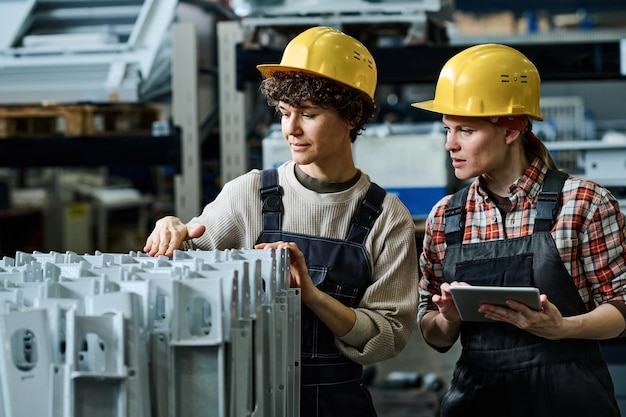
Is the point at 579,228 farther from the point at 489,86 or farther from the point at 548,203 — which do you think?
the point at 489,86

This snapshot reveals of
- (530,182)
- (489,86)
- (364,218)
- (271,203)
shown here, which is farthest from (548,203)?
(271,203)

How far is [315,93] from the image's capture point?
2205 millimetres

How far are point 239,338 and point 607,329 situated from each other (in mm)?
1039

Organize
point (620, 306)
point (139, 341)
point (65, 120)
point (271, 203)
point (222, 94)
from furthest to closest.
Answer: point (65, 120) < point (222, 94) < point (271, 203) < point (620, 306) < point (139, 341)

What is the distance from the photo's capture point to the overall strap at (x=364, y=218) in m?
2.25

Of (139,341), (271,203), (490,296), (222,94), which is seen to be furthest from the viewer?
(222,94)

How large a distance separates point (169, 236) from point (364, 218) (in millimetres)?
486

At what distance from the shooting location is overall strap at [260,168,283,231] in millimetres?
2301

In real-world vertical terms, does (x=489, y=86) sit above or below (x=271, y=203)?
above

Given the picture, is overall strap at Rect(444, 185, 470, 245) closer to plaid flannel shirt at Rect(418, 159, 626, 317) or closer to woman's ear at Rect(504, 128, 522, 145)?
plaid flannel shirt at Rect(418, 159, 626, 317)

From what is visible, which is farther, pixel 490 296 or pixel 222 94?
pixel 222 94

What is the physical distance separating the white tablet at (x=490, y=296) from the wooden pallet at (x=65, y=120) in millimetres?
3083

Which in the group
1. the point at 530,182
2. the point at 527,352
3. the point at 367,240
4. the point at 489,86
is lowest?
the point at 527,352

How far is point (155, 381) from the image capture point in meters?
1.53
